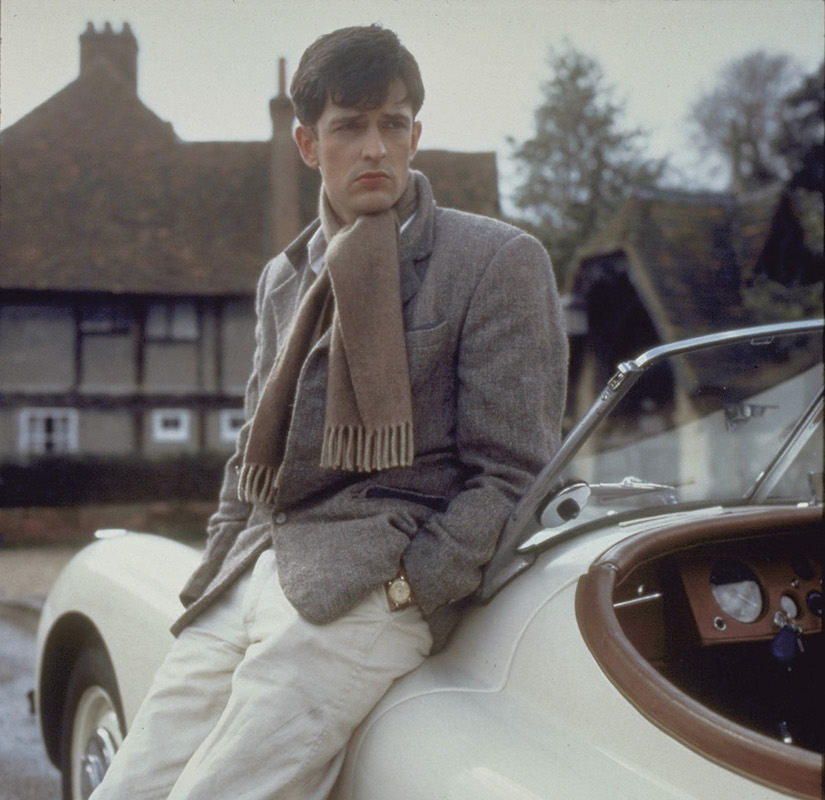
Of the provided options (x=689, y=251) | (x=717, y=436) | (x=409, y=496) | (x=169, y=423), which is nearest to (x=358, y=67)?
(x=409, y=496)

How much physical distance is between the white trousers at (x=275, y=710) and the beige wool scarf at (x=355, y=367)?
0.80 feet

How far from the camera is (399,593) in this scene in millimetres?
1787

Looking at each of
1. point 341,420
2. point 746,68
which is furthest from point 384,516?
point 746,68

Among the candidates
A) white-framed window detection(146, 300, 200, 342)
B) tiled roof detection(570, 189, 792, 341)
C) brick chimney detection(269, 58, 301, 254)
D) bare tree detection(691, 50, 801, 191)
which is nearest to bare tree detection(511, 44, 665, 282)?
bare tree detection(691, 50, 801, 191)

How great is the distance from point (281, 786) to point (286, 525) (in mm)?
496

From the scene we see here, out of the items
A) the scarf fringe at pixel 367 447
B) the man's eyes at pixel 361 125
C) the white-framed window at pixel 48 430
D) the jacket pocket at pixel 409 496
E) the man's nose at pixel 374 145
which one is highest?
the man's eyes at pixel 361 125

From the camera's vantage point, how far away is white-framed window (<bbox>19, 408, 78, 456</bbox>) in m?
17.3

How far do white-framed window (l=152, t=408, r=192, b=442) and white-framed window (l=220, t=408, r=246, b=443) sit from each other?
583 millimetres

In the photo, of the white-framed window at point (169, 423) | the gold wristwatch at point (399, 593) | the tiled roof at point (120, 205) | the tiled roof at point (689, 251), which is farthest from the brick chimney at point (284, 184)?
the gold wristwatch at point (399, 593)

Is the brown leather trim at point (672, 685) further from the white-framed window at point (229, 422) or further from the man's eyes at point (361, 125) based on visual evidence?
the white-framed window at point (229, 422)

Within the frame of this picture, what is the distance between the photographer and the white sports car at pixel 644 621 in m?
1.43

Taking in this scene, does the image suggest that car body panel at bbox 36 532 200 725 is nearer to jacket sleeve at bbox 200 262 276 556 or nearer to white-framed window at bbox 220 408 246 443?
jacket sleeve at bbox 200 262 276 556

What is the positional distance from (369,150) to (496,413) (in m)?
0.58

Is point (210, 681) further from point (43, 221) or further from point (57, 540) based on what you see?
point (43, 221)
